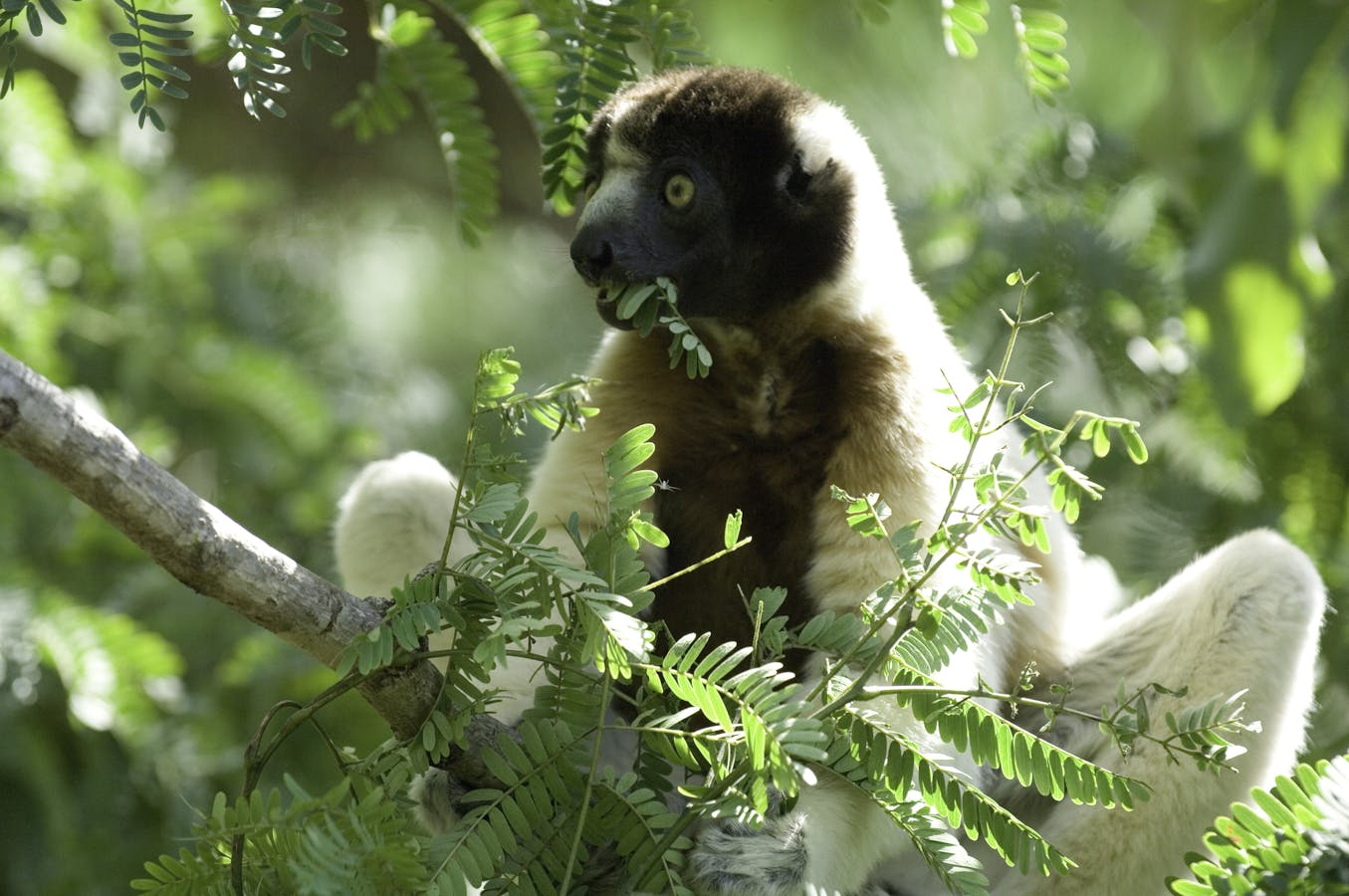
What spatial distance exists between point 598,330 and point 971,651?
4.12 meters

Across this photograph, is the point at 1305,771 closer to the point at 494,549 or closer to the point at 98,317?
the point at 494,549

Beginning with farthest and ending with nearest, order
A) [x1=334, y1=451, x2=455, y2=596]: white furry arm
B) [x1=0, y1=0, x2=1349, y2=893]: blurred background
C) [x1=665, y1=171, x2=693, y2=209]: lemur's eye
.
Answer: [x1=334, y1=451, x2=455, y2=596]: white furry arm, [x1=0, y1=0, x2=1349, y2=893]: blurred background, [x1=665, y1=171, x2=693, y2=209]: lemur's eye

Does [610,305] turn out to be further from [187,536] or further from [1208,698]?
[1208,698]

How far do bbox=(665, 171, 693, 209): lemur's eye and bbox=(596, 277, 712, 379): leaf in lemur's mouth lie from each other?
266 millimetres

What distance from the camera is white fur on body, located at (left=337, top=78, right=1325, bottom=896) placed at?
10.3 feet

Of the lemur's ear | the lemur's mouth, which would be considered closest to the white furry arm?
the lemur's mouth

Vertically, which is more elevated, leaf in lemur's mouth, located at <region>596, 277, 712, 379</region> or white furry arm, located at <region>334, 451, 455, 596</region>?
leaf in lemur's mouth, located at <region>596, 277, 712, 379</region>

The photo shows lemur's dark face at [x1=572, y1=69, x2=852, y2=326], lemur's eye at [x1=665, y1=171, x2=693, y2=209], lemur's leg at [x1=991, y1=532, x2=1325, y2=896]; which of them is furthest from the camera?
lemur's eye at [x1=665, y1=171, x2=693, y2=209]

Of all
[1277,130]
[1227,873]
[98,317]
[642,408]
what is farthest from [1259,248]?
[98,317]

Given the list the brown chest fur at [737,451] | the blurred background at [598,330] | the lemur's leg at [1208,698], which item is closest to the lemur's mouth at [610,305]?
the brown chest fur at [737,451]

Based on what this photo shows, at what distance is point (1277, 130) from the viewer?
13.0 ft

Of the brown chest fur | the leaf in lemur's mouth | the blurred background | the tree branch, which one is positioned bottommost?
the blurred background

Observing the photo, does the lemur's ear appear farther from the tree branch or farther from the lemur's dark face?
the tree branch

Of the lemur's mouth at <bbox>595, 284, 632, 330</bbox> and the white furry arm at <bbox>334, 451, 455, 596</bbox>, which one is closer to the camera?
the lemur's mouth at <bbox>595, 284, 632, 330</bbox>
